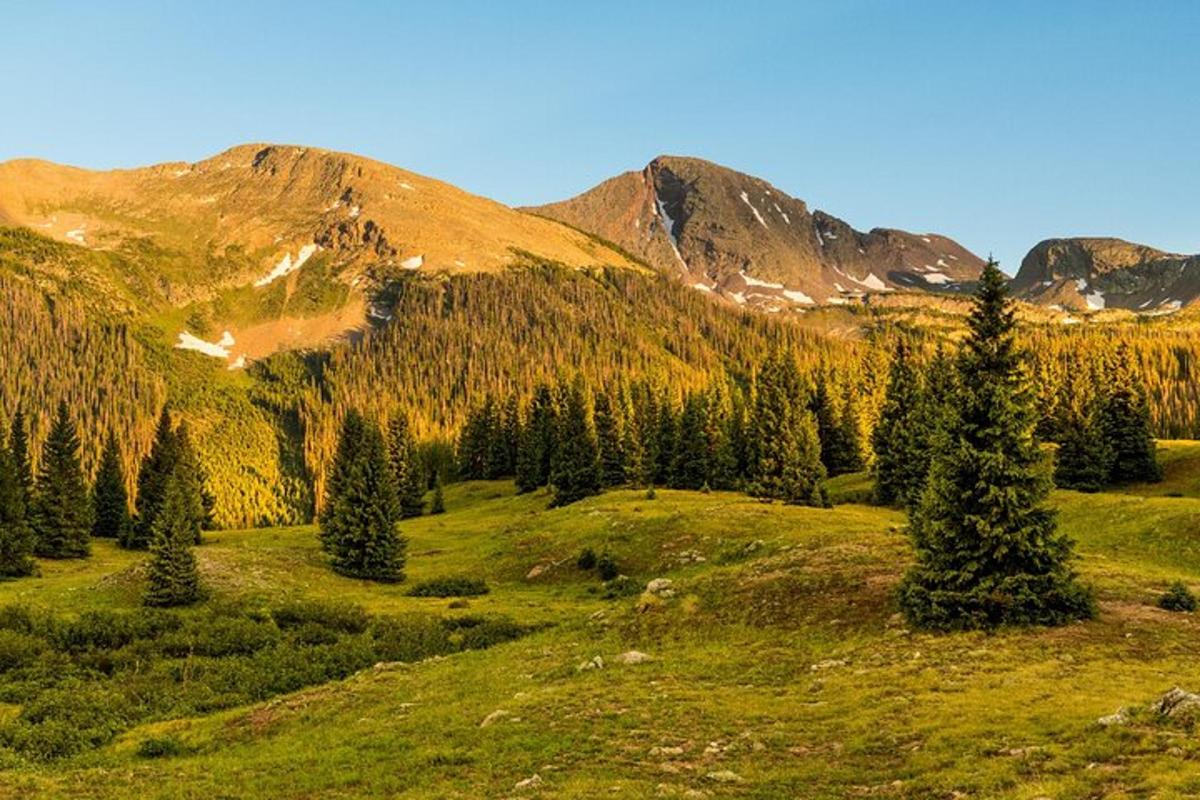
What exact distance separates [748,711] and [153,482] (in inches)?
4159

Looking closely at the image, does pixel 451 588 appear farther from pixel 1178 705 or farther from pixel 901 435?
pixel 1178 705

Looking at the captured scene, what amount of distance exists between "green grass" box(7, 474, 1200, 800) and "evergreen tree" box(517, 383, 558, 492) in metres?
85.1

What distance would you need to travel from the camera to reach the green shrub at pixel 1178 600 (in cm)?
3003

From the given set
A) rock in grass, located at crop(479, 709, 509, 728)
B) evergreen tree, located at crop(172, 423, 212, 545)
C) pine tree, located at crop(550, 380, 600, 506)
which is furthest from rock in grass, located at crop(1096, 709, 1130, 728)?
evergreen tree, located at crop(172, 423, 212, 545)

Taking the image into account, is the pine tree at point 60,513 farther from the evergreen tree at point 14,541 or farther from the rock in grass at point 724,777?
the rock in grass at point 724,777

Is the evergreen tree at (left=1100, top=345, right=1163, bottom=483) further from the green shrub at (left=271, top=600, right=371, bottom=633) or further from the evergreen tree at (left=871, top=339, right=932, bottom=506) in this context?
the green shrub at (left=271, top=600, right=371, bottom=633)

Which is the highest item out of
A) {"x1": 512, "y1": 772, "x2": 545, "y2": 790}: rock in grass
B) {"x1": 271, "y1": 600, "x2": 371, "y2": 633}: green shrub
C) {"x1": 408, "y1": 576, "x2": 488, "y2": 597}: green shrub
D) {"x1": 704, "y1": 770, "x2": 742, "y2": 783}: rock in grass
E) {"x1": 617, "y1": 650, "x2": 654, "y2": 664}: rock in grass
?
{"x1": 704, "y1": 770, "x2": 742, "y2": 783}: rock in grass

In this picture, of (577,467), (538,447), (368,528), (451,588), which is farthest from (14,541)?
(538,447)

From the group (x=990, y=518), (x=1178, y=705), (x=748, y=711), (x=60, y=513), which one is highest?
(x=990, y=518)

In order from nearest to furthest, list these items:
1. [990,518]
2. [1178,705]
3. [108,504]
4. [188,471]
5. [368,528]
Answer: [1178,705] < [990,518] < [368,528] < [188,471] < [108,504]

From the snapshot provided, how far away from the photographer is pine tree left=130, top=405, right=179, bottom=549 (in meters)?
102

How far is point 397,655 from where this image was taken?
132 ft

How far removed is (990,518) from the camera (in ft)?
100

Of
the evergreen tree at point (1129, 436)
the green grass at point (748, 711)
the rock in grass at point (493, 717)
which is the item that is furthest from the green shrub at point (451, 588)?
the evergreen tree at point (1129, 436)
